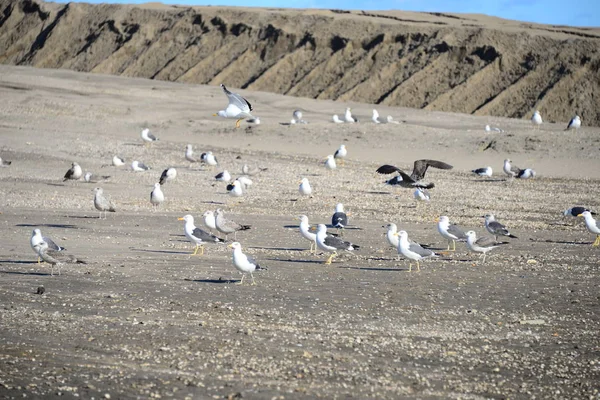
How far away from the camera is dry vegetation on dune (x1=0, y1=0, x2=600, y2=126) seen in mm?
54000

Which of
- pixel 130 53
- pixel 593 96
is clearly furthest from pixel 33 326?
pixel 130 53

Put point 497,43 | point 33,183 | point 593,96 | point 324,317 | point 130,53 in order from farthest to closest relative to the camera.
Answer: point 130,53
point 497,43
point 593,96
point 33,183
point 324,317

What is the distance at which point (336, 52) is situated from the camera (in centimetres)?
6462

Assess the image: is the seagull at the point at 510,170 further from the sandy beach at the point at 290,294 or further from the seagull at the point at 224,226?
the seagull at the point at 224,226

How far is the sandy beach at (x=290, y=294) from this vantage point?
8.43m

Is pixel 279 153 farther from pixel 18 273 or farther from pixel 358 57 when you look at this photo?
pixel 358 57

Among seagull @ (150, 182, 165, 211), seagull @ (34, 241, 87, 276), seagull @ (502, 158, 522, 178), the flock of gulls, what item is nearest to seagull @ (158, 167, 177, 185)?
the flock of gulls

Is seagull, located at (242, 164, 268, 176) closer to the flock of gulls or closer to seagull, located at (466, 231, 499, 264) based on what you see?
the flock of gulls

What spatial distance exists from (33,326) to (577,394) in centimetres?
543

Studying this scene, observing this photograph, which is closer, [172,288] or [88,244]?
[172,288]

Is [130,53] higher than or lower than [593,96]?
higher

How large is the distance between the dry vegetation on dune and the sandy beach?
24847 millimetres

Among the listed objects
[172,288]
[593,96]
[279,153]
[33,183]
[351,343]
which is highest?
[593,96]

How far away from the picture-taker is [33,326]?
9.83 meters
